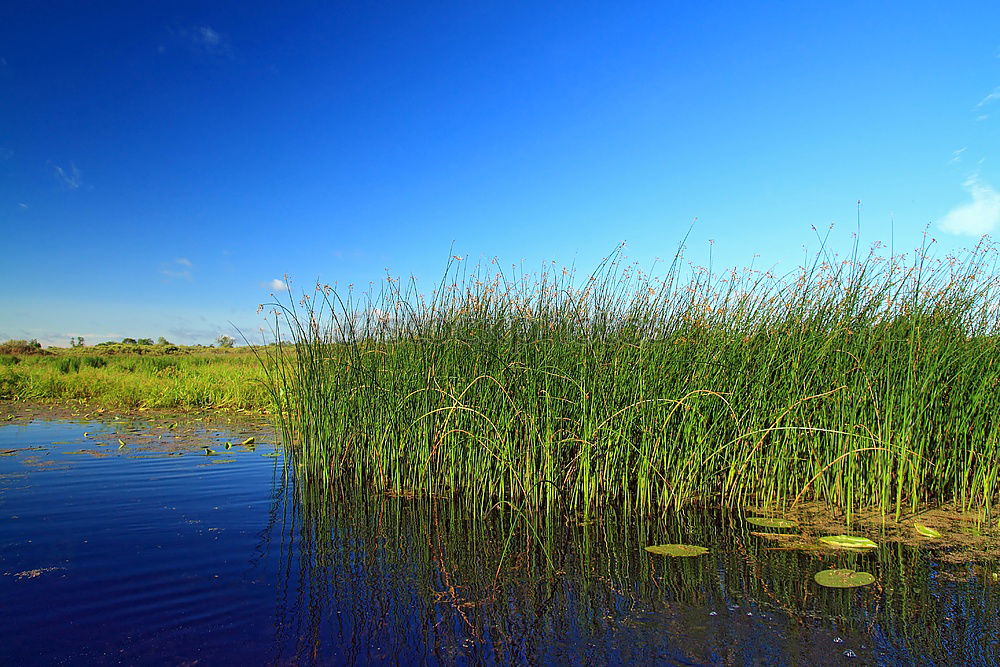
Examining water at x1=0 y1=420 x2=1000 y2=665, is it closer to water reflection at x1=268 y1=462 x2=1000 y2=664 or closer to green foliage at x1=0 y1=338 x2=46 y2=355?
water reflection at x1=268 y1=462 x2=1000 y2=664

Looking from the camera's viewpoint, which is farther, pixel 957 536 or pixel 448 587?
pixel 957 536

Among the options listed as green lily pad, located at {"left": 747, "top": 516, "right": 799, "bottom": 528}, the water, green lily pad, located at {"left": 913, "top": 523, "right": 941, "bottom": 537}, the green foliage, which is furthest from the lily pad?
the green foliage

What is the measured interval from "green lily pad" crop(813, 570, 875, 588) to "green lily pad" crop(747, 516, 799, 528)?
921 millimetres

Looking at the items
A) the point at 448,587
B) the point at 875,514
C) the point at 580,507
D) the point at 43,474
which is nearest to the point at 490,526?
the point at 580,507

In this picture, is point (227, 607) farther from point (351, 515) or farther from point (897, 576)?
point (897, 576)

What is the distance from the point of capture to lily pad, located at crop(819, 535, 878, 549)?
3922mm

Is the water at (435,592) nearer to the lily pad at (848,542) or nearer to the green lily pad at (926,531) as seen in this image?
the lily pad at (848,542)

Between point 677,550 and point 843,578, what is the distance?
36.1 inches

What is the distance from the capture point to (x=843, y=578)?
3383 millimetres

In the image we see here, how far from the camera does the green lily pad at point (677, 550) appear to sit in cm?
380

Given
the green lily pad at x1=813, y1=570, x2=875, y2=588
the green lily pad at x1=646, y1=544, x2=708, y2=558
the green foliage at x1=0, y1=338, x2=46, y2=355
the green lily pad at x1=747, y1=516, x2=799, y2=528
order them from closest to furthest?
the green lily pad at x1=813, y1=570, x2=875, y2=588
the green lily pad at x1=646, y1=544, x2=708, y2=558
the green lily pad at x1=747, y1=516, x2=799, y2=528
the green foliage at x1=0, y1=338, x2=46, y2=355

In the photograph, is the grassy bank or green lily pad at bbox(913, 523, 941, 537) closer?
green lily pad at bbox(913, 523, 941, 537)

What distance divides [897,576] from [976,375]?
213 centimetres

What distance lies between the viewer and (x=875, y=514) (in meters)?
4.64
